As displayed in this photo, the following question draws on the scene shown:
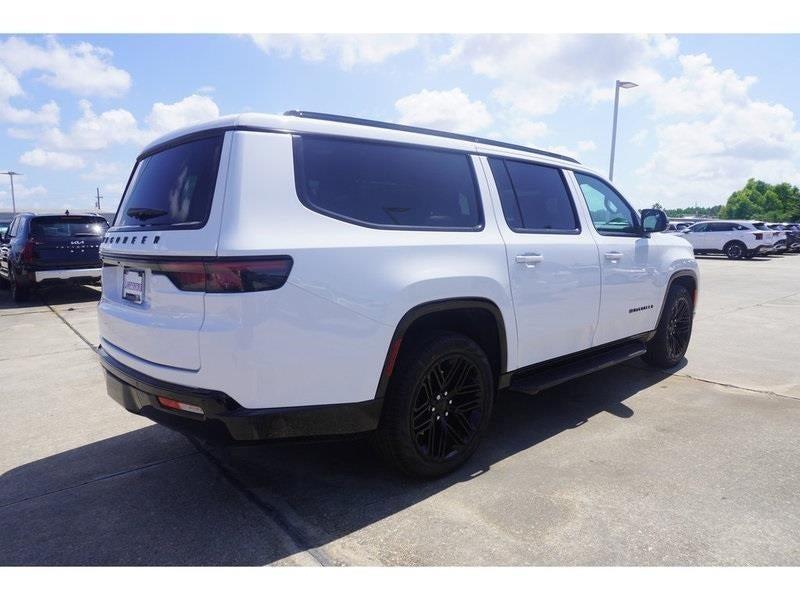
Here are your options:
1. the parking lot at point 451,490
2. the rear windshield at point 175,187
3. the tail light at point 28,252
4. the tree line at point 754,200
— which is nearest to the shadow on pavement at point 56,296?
the tail light at point 28,252

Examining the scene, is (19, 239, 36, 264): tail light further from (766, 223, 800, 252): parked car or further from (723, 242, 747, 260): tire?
(766, 223, 800, 252): parked car

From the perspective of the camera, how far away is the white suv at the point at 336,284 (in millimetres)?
2381

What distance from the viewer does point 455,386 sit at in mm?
3148

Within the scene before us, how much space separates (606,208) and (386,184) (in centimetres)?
243

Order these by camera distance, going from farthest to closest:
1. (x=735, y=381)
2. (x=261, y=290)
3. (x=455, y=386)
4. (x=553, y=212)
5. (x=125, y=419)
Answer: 1. (x=735, y=381)
2. (x=125, y=419)
3. (x=553, y=212)
4. (x=455, y=386)
5. (x=261, y=290)

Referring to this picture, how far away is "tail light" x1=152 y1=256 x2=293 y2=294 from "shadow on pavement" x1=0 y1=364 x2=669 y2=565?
813 millimetres

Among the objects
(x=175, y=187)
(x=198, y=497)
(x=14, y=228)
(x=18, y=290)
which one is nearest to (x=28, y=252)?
(x=18, y=290)

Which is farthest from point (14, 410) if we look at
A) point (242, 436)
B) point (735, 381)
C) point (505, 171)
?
point (735, 381)

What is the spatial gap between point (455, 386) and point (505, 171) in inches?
59.0

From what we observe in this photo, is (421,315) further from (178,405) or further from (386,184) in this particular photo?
(178,405)

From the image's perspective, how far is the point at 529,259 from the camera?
344 cm

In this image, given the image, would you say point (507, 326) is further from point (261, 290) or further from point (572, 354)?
point (261, 290)

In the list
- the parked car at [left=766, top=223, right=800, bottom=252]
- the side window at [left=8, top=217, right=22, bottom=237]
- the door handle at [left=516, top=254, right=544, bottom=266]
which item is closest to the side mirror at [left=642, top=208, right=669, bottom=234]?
the door handle at [left=516, top=254, right=544, bottom=266]

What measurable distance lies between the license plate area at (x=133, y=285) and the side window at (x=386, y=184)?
0.99 metres
